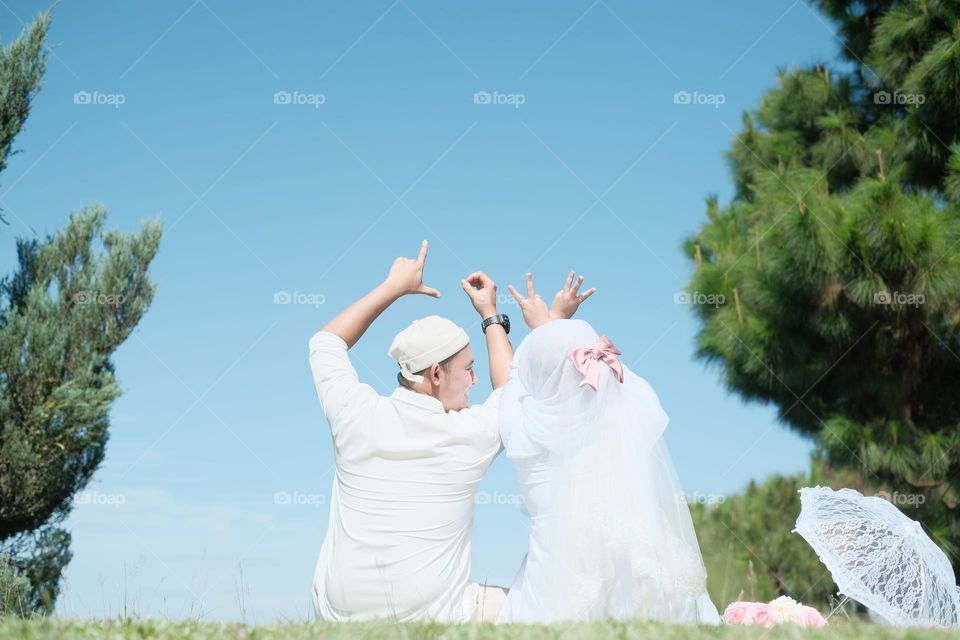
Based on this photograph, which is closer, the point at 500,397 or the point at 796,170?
the point at 500,397

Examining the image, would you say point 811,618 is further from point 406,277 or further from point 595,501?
point 406,277

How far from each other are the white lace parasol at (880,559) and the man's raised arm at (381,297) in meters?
1.96

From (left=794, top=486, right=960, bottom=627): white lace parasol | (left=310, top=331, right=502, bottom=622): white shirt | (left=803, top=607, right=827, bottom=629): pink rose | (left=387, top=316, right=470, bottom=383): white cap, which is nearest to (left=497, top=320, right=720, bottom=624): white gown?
(left=310, top=331, right=502, bottom=622): white shirt

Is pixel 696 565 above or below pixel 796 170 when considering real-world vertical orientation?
below

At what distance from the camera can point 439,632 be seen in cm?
251

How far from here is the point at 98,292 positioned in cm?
849

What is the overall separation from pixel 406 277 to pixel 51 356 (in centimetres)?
556

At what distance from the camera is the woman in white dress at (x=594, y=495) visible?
3113 mm

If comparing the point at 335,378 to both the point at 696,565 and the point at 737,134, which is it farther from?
the point at 737,134

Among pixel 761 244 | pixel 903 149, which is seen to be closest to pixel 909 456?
pixel 761 244

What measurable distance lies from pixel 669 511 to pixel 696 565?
0.68ft

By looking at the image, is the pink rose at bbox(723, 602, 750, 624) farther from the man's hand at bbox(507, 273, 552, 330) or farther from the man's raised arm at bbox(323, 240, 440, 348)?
the man's raised arm at bbox(323, 240, 440, 348)

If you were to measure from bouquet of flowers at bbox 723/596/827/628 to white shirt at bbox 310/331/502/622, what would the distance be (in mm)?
1040

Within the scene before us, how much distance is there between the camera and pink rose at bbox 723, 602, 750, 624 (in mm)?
3420
